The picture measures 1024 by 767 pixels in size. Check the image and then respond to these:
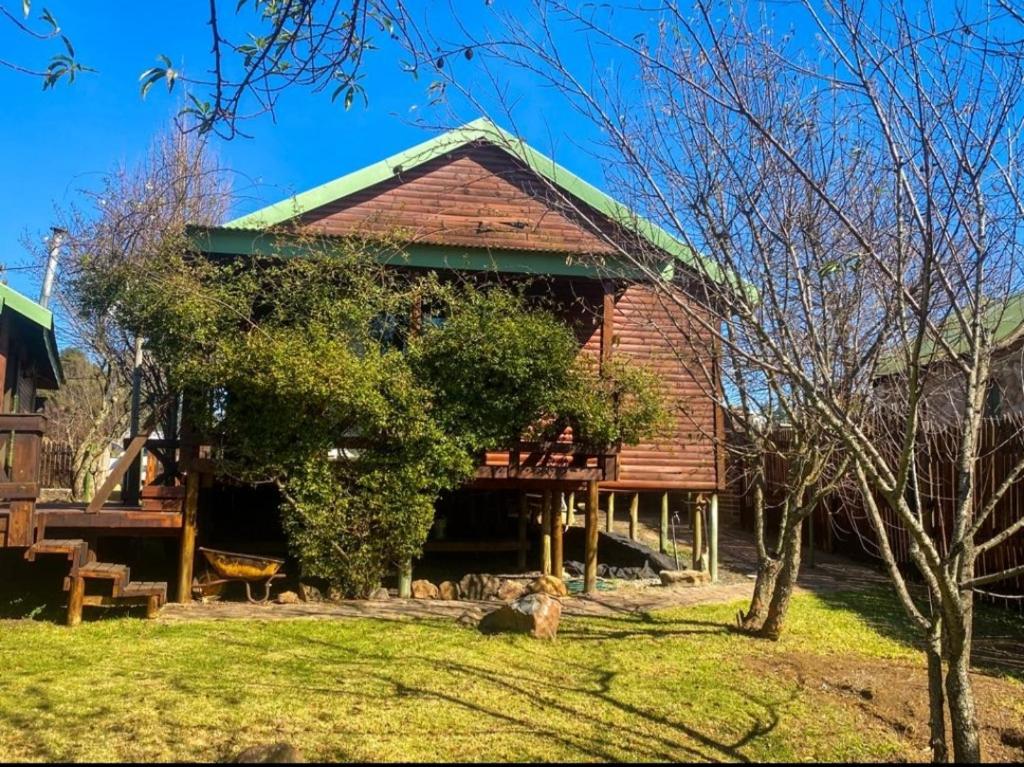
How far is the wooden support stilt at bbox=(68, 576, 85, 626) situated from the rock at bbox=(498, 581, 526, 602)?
446 cm

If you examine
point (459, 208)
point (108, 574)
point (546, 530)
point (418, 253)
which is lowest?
point (108, 574)

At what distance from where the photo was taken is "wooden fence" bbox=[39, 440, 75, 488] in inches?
971

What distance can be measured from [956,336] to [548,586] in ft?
18.2

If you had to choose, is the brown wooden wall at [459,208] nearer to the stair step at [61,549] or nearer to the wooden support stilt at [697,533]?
the wooden support stilt at [697,533]

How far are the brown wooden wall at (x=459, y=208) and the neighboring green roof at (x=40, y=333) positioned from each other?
381 cm

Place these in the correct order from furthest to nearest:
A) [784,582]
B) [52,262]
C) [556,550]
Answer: [52,262] → [556,550] → [784,582]

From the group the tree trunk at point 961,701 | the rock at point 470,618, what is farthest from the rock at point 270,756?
the rock at point 470,618

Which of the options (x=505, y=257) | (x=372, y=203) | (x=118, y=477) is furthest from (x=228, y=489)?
(x=505, y=257)

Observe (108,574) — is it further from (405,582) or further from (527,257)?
(527,257)

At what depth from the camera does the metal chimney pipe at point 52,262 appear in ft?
58.5

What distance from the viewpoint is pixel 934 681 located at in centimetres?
496

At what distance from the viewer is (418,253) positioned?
11.1 meters

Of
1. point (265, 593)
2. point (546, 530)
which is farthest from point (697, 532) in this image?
point (265, 593)

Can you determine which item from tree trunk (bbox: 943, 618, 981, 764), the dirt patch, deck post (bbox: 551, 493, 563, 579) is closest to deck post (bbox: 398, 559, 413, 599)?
deck post (bbox: 551, 493, 563, 579)
